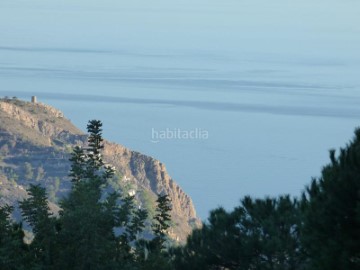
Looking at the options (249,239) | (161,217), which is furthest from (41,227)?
(249,239)

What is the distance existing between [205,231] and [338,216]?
9.15 meters

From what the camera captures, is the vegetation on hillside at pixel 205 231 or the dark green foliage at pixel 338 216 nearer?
the dark green foliage at pixel 338 216

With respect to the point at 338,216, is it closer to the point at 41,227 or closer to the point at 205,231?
the point at 41,227

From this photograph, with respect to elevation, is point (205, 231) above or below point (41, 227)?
above

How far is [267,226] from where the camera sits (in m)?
27.7

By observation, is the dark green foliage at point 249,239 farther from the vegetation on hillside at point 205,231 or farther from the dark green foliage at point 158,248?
the dark green foliage at point 158,248

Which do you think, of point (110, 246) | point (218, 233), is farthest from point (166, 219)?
point (110, 246)

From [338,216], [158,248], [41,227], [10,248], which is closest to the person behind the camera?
[338,216]

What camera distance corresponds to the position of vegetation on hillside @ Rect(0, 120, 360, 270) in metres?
20.3

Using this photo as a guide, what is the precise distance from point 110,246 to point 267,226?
16.2 feet

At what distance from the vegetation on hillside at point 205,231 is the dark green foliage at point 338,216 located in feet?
0.06

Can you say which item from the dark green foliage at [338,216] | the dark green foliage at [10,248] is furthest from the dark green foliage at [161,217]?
the dark green foliage at [338,216]

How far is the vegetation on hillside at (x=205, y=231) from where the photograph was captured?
20312 millimetres

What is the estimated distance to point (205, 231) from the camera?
95.5 ft
